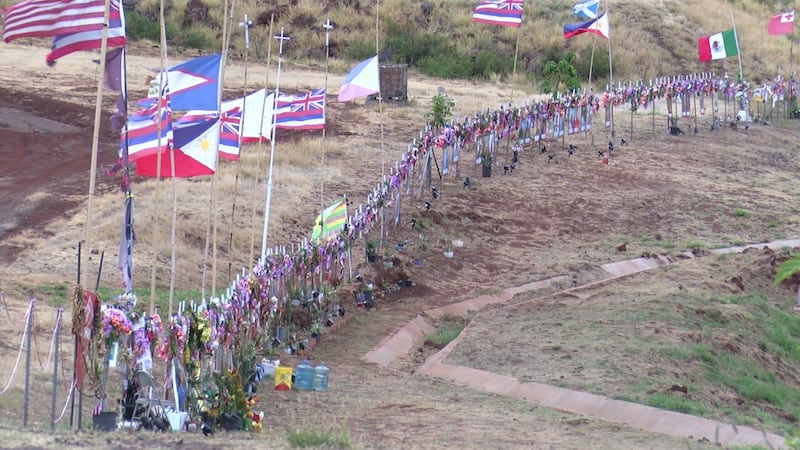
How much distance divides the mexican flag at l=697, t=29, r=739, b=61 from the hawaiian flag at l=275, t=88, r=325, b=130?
1842 centimetres

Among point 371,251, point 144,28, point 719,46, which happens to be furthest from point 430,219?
point 144,28

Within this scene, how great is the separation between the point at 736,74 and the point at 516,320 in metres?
27.9

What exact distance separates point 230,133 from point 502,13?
39.6ft

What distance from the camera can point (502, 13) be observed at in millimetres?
27828

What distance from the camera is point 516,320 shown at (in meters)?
18.3

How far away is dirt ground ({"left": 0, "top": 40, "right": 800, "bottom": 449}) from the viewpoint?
12.7 m

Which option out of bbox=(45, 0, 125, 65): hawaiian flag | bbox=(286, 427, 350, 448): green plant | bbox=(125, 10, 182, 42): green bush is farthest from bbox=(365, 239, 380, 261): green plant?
bbox=(125, 10, 182, 42): green bush

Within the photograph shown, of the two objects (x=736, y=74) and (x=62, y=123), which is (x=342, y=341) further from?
(x=736, y=74)

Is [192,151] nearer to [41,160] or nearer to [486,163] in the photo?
[41,160]

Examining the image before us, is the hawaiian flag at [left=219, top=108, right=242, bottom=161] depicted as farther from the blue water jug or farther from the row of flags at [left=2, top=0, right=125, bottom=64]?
the row of flags at [left=2, top=0, right=125, bottom=64]

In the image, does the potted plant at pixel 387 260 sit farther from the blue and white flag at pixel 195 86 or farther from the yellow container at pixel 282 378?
the blue and white flag at pixel 195 86

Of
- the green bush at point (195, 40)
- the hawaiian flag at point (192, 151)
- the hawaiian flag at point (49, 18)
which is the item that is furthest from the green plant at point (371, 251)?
the green bush at point (195, 40)

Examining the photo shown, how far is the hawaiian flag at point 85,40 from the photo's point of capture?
11922 millimetres

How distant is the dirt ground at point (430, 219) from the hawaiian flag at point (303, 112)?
2.38m
